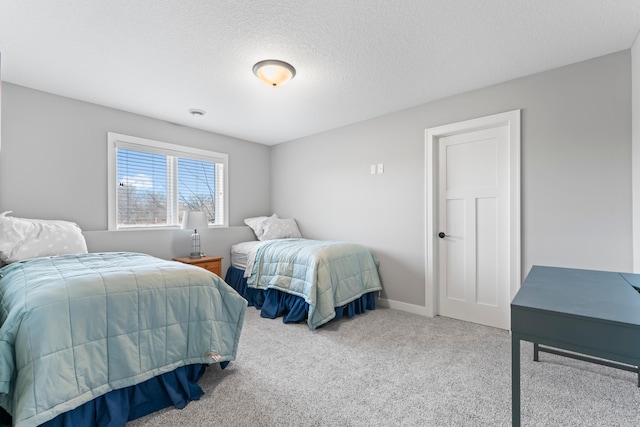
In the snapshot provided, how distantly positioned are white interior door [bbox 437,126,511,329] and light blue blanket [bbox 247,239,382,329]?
2.92 ft

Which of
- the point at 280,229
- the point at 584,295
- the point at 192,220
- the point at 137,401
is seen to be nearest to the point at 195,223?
the point at 192,220

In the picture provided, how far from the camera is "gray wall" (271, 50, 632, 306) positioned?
2.27m

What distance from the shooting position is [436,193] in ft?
10.7

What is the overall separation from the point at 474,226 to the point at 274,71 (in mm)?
2445

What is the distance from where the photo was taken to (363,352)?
2391 mm

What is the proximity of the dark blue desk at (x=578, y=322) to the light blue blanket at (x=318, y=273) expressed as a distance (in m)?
1.84

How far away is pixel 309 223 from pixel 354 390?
284 centimetres

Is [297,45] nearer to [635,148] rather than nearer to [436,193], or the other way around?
[436,193]

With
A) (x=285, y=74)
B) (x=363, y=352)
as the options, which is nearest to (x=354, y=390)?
(x=363, y=352)

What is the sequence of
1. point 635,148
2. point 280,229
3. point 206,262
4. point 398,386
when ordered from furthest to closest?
1. point 280,229
2. point 206,262
3. point 635,148
4. point 398,386

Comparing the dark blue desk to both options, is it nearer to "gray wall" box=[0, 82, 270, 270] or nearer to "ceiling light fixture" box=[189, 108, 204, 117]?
"ceiling light fixture" box=[189, 108, 204, 117]

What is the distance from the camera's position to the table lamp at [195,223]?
3617 mm

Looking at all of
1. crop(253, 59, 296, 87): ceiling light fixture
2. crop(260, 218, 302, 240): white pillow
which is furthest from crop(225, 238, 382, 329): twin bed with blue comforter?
crop(253, 59, 296, 87): ceiling light fixture

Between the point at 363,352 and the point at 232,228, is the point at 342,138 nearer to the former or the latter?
the point at 232,228
